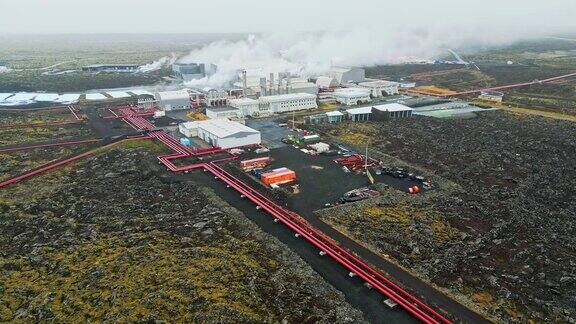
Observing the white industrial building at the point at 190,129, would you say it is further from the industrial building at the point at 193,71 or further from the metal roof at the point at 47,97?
the industrial building at the point at 193,71

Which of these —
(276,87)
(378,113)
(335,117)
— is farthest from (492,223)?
(276,87)

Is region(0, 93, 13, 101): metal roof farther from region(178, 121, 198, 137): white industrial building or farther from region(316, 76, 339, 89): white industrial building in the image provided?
region(316, 76, 339, 89): white industrial building

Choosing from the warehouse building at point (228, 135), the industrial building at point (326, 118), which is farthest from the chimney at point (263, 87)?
the warehouse building at point (228, 135)

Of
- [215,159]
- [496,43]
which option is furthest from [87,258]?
[496,43]

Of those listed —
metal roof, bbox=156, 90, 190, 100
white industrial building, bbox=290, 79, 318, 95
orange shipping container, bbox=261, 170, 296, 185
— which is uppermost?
white industrial building, bbox=290, 79, 318, 95

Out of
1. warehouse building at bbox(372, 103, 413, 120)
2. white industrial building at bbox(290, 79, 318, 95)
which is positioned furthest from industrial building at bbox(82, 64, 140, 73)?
warehouse building at bbox(372, 103, 413, 120)

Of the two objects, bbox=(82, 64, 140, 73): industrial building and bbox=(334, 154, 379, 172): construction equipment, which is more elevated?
bbox=(82, 64, 140, 73): industrial building

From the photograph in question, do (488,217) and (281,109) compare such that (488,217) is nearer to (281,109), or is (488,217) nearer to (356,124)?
(356,124)
